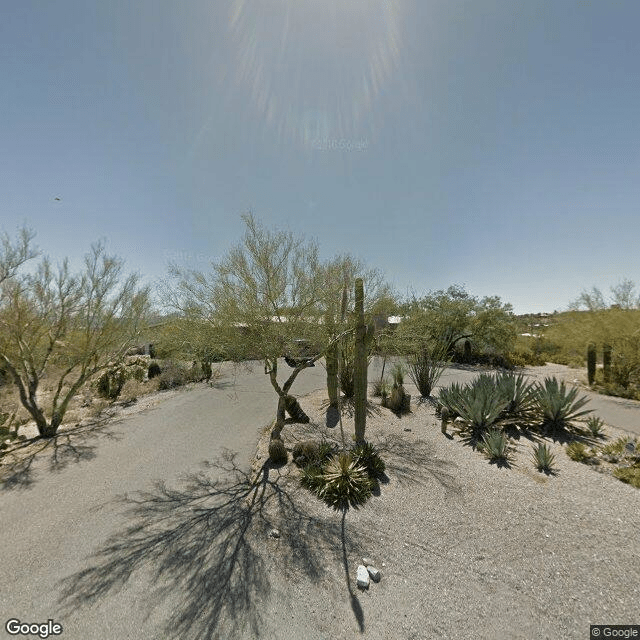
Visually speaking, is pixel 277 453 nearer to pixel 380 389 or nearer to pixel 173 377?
pixel 380 389

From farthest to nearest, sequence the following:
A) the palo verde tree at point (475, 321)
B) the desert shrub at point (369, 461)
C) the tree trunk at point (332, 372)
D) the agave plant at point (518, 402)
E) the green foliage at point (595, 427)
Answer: the palo verde tree at point (475, 321) → the tree trunk at point (332, 372) → the agave plant at point (518, 402) → the green foliage at point (595, 427) → the desert shrub at point (369, 461)

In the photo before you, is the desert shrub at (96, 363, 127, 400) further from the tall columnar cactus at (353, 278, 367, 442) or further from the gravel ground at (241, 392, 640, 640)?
the tall columnar cactus at (353, 278, 367, 442)

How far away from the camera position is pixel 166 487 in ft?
16.2

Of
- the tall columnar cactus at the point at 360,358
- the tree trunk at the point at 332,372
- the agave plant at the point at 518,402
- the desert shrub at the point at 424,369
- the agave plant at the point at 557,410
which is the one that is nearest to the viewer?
the tall columnar cactus at the point at 360,358

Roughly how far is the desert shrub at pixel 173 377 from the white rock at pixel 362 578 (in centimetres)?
1255

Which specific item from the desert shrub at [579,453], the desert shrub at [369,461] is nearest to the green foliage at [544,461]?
the desert shrub at [579,453]

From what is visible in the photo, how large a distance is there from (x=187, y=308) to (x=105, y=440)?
423 centimetres

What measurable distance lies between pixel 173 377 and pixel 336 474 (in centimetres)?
1153

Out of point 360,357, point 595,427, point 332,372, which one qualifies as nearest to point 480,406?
point 595,427

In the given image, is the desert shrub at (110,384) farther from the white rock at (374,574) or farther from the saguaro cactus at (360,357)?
the white rock at (374,574)

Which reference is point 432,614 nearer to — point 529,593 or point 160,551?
point 529,593

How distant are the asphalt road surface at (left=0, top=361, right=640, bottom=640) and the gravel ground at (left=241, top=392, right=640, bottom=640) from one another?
3.73 feet

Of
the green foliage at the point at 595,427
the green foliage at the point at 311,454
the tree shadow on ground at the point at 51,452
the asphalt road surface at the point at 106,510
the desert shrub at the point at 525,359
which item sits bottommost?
the tree shadow on ground at the point at 51,452

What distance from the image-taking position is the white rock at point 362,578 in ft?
9.61
